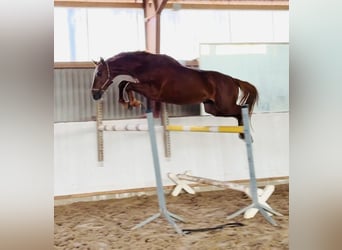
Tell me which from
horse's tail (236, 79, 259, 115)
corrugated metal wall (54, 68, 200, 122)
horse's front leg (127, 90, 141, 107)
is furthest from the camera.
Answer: horse's tail (236, 79, 259, 115)

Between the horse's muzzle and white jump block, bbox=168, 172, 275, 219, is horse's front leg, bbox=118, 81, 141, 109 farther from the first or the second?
white jump block, bbox=168, 172, 275, 219

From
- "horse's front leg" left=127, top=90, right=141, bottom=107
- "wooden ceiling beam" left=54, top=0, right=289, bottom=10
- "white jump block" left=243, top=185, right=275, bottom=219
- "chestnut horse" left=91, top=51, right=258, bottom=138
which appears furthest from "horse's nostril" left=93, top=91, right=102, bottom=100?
"white jump block" left=243, top=185, right=275, bottom=219

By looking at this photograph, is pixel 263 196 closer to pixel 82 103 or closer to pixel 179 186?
pixel 179 186

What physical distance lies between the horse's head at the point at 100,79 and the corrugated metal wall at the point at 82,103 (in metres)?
0.04

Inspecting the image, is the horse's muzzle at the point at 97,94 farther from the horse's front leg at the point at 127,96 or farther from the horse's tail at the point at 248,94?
the horse's tail at the point at 248,94

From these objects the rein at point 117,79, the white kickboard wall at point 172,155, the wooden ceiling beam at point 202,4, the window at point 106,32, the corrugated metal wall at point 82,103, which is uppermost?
the wooden ceiling beam at point 202,4

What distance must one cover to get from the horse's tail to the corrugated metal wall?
21 centimetres

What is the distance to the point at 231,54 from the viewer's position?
5.53ft

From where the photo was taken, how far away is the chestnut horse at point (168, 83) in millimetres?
1397

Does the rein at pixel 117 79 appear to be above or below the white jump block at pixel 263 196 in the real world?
above

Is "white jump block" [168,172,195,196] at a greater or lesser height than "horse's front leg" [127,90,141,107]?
lesser

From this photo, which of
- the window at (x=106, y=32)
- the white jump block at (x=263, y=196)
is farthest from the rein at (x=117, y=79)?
the white jump block at (x=263, y=196)

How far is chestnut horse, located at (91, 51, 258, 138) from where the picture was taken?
140 centimetres

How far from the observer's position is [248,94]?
1565 millimetres
